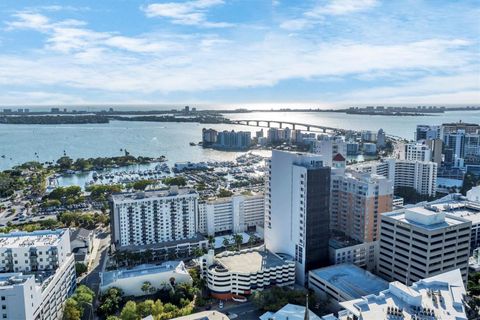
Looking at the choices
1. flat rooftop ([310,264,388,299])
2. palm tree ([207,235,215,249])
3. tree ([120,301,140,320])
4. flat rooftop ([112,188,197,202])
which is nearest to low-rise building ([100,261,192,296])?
tree ([120,301,140,320])

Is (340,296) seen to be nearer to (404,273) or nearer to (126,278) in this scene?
(404,273)

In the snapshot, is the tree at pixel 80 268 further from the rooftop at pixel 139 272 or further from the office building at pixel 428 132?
the office building at pixel 428 132

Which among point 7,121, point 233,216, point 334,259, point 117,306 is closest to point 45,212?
point 233,216

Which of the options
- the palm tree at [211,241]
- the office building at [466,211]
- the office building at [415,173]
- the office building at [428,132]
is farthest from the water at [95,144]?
the office building at [466,211]

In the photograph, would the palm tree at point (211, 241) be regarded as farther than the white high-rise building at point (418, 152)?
No

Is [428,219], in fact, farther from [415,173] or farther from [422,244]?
[415,173]

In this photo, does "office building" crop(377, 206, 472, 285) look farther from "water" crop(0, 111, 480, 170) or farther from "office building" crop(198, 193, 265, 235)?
"water" crop(0, 111, 480, 170)

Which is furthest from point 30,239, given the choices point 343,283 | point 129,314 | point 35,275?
point 343,283
